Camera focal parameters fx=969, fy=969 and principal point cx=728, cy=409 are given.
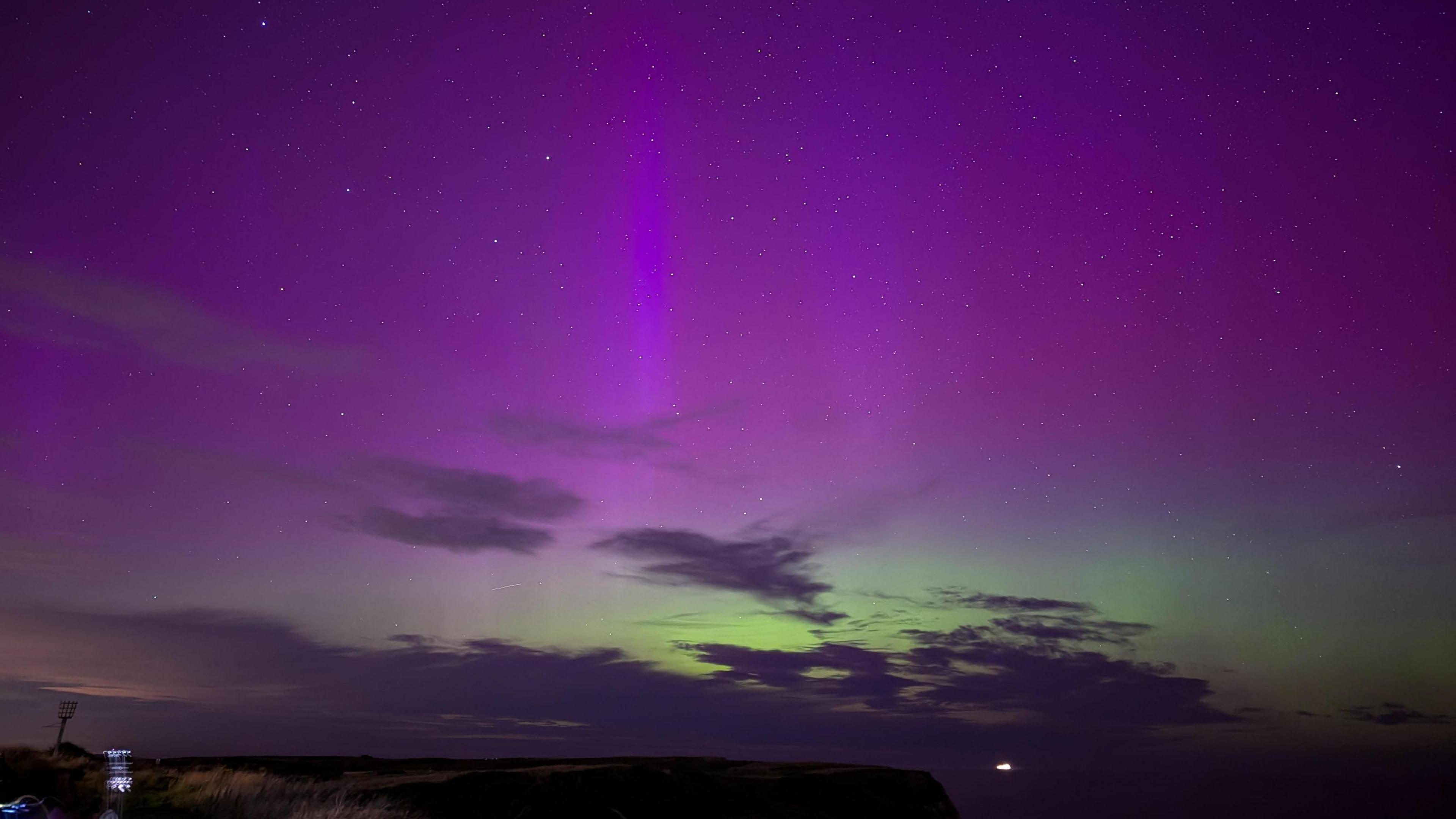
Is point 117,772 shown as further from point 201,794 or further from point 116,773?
point 201,794

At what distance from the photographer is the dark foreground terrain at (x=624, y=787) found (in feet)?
64.6

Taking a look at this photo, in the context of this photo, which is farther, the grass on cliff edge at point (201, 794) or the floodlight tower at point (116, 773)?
the grass on cliff edge at point (201, 794)

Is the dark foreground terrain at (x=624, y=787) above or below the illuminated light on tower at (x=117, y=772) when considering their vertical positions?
below

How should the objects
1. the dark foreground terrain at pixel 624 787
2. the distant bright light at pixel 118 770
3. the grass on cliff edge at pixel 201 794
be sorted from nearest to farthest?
the distant bright light at pixel 118 770 → the grass on cliff edge at pixel 201 794 → the dark foreground terrain at pixel 624 787

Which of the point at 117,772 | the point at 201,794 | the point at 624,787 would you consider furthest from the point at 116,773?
the point at 624,787

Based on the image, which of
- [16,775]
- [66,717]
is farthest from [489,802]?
[66,717]

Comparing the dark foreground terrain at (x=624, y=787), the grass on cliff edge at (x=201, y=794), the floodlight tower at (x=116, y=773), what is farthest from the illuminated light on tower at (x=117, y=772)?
the dark foreground terrain at (x=624, y=787)

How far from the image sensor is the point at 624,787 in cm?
2141

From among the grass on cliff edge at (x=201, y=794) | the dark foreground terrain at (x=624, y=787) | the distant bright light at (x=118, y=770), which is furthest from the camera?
the dark foreground terrain at (x=624, y=787)

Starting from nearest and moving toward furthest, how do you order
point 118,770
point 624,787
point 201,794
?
point 118,770
point 201,794
point 624,787

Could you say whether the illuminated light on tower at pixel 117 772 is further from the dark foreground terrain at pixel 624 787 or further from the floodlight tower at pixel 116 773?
the dark foreground terrain at pixel 624 787

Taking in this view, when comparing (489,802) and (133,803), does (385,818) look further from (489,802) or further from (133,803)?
(133,803)

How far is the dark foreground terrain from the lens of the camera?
19688 millimetres

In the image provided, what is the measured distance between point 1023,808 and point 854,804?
633 ft
